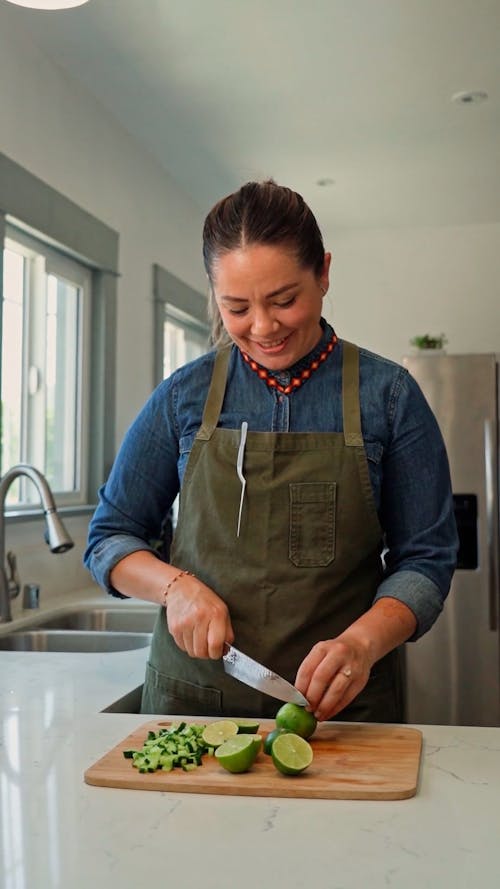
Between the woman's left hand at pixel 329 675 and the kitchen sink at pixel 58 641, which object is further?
the kitchen sink at pixel 58 641

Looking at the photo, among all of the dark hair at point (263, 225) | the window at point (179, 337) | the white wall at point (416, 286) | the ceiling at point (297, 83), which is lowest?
the dark hair at point (263, 225)

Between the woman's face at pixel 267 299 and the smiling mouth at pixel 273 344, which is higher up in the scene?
the woman's face at pixel 267 299

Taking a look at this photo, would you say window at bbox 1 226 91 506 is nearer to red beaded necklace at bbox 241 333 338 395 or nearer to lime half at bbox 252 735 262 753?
red beaded necklace at bbox 241 333 338 395

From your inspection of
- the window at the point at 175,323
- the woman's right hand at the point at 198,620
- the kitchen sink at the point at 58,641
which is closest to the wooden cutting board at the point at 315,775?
the woman's right hand at the point at 198,620

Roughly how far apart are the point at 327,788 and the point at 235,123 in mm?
3107

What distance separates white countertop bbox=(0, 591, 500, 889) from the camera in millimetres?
808

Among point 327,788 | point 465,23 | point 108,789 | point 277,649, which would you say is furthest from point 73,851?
point 465,23

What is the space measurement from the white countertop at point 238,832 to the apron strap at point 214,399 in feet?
1.44

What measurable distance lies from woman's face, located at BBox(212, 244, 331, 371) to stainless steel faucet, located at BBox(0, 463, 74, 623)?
92 cm

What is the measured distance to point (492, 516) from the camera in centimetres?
399

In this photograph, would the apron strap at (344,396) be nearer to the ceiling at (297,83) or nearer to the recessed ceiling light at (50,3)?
the recessed ceiling light at (50,3)

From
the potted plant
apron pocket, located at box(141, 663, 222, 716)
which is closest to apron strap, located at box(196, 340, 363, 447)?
apron pocket, located at box(141, 663, 222, 716)

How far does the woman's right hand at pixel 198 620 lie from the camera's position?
1.22m

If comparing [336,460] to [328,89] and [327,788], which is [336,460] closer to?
[327,788]
